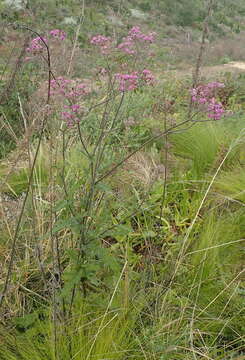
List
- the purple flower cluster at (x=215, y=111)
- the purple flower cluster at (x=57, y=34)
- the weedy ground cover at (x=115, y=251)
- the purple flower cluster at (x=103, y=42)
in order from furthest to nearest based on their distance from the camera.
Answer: the purple flower cluster at (x=57, y=34), the purple flower cluster at (x=103, y=42), the purple flower cluster at (x=215, y=111), the weedy ground cover at (x=115, y=251)

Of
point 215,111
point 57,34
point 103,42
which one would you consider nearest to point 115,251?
point 215,111

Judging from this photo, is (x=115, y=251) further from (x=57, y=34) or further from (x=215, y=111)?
(x=57, y=34)

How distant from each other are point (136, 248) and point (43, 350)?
0.93m

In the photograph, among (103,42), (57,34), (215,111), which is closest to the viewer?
(215,111)

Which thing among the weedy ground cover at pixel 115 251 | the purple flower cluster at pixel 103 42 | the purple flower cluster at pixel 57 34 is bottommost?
the weedy ground cover at pixel 115 251

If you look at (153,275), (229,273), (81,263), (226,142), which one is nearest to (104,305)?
(81,263)

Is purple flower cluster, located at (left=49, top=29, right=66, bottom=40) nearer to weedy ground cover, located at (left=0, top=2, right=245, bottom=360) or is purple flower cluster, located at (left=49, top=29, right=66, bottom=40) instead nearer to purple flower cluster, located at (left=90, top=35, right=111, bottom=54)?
weedy ground cover, located at (left=0, top=2, right=245, bottom=360)

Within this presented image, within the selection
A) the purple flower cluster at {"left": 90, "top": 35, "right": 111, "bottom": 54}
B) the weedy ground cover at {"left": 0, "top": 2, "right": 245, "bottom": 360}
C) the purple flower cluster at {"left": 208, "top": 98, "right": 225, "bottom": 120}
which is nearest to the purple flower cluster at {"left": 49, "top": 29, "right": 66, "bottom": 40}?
the weedy ground cover at {"left": 0, "top": 2, "right": 245, "bottom": 360}

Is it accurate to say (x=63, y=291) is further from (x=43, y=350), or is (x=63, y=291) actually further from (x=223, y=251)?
(x=223, y=251)

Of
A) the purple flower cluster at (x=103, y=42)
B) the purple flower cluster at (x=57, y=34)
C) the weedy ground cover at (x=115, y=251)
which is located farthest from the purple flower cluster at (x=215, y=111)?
the purple flower cluster at (x=57, y=34)

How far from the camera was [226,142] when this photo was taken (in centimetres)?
321

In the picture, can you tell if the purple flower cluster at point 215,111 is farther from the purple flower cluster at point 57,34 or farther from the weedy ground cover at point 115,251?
the purple flower cluster at point 57,34

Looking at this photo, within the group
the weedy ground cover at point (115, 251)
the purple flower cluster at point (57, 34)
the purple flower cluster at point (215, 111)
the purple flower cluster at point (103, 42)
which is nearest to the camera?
the weedy ground cover at point (115, 251)

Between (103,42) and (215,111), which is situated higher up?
(103,42)
